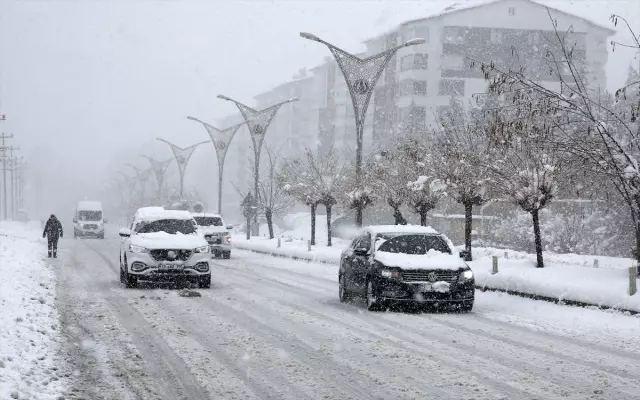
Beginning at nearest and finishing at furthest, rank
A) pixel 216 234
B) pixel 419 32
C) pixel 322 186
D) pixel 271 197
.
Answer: pixel 216 234 → pixel 322 186 → pixel 271 197 → pixel 419 32

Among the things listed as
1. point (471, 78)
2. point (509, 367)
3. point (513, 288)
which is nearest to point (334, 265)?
point (513, 288)

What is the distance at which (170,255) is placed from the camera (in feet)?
60.2

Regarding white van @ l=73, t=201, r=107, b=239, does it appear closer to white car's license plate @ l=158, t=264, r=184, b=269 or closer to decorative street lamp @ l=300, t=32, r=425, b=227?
decorative street lamp @ l=300, t=32, r=425, b=227

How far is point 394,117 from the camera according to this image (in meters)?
84.4

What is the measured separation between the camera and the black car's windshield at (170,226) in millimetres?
19703

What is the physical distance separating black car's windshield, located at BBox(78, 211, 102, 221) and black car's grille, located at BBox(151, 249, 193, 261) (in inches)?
1787

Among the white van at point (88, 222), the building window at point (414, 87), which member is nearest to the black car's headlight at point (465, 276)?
the white van at point (88, 222)

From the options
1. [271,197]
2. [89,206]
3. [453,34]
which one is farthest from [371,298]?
[453,34]

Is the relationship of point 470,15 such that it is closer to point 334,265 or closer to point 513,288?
point 334,265

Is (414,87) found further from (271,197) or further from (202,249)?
(202,249)

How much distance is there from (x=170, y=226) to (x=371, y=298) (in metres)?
7.11

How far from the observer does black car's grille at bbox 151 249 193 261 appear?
60.1 feet

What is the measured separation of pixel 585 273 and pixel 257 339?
977 centimetres

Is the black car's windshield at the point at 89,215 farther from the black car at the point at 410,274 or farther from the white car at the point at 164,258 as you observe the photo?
the black car at the point at 410,274
